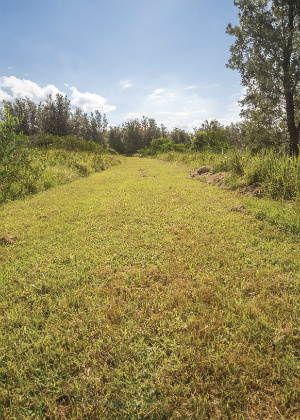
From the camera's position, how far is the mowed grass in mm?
1603

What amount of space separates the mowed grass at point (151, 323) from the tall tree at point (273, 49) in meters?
11.4

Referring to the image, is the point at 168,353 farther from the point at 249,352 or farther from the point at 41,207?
the point at 41,207

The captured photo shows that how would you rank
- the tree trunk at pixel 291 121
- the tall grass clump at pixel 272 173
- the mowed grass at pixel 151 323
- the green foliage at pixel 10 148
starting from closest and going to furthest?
the mowed grass at pixel 151 323
the green foliage at pixel 10 148
the tall grass clump at pixel 272 173
the tree trunk at pixel 291 121

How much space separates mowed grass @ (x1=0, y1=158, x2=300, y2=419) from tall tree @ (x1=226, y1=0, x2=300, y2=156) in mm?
11426

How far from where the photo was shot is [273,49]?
457 inches

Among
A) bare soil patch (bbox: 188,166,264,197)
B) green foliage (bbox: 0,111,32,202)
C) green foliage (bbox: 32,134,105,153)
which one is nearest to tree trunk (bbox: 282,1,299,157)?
bare soil patch (bbox: 188,166,264,197)

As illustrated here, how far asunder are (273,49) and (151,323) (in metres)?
15.7

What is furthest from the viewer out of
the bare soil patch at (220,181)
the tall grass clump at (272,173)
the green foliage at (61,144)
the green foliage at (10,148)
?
the green foliage at (61,144)

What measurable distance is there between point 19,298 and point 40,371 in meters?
1.21

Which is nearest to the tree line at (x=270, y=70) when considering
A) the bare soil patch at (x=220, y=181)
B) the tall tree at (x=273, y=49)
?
the tall tree at (x=273, y=49)

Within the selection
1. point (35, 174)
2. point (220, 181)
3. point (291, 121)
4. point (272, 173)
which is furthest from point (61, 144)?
point (272, 173)

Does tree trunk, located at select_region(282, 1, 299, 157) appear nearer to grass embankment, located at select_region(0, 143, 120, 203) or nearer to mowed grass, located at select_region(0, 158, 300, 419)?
mowed grass, located at select_region(0, 158, 300, 419)

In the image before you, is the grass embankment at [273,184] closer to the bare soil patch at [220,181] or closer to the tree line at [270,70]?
the bare soil patch at [220,181]

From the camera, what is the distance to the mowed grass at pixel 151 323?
5.26 ft
